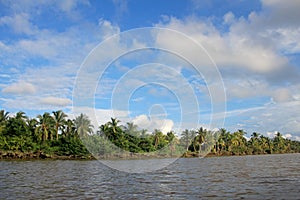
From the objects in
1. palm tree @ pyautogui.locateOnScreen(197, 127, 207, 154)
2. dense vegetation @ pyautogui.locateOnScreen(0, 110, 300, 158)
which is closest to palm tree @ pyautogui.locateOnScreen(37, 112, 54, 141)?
dense vegetation @ pyautogui.locateOnScreen(0, 110, 300, 158)

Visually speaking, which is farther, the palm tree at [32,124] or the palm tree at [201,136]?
the palm tree at [201,136]

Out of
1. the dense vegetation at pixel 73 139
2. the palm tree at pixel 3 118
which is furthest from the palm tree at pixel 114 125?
the palm tree at pixel 3 118

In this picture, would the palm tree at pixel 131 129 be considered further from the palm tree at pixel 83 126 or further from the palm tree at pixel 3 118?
the palm tree at pixel 3 118

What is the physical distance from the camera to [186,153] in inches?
4363

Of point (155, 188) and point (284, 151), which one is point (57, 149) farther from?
point (284, 151)

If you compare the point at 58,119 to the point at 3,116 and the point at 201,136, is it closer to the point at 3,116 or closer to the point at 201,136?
the point at 3,116

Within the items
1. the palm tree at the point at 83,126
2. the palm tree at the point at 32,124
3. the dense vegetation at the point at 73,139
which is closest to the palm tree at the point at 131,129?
the dense vegetation at the point at 73,139

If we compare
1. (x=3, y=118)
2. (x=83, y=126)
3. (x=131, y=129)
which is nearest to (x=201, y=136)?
(x=131, y=129)

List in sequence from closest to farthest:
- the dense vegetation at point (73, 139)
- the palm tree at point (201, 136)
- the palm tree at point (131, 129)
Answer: the dense vegetation at point (73, 139)
the palm tree at point (131, 129)
the palm tree at point (201, 136)

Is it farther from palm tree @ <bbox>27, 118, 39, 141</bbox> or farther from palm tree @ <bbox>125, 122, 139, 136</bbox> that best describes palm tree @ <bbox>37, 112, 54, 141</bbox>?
palm tree @ <bbox>125, 122, 139, 136</bbox>

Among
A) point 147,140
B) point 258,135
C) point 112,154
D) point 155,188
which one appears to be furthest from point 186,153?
point 155,188

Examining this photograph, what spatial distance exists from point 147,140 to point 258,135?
297 ft

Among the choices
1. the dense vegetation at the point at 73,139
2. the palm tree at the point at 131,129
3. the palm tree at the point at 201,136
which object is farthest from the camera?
the palm tree at the point at 201,136

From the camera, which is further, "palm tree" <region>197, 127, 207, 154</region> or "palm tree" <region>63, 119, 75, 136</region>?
"palm tree" <region>197, 127, 207, 154</region>
